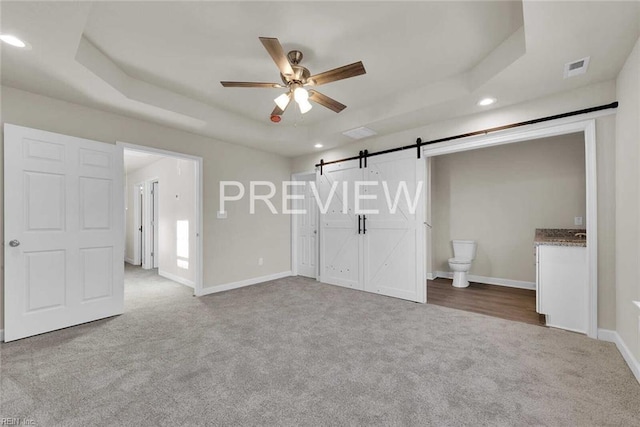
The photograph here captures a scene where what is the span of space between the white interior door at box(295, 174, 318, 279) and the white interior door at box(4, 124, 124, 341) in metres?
3.13

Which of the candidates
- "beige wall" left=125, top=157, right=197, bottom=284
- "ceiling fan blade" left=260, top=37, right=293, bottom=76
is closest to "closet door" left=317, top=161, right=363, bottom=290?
"beige wall" left=125, top=157, right=197, bottom=284

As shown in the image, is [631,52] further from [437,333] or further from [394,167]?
[437,333]

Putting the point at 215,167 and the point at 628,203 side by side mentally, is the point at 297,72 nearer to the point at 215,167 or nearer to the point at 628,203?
the point at 215,167

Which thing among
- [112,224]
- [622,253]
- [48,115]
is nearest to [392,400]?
[622,253]

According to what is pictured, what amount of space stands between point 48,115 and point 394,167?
4.32m

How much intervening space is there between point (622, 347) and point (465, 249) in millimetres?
2752

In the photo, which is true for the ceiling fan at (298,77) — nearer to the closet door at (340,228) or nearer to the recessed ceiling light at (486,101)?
the recessed ceiling light at (486,101)

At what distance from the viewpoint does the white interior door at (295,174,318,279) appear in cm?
559

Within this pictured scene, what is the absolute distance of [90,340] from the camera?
2.76 metres

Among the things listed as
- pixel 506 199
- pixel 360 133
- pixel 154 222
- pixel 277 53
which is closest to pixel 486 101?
pixel 360 133

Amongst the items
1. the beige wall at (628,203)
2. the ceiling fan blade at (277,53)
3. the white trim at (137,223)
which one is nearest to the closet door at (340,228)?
the ceiling fan blade at (277,53)

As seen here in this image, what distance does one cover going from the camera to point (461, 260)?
4.91 metres

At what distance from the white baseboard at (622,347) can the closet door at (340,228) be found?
283 cm

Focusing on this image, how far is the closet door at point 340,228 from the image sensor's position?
4727 millimetres
